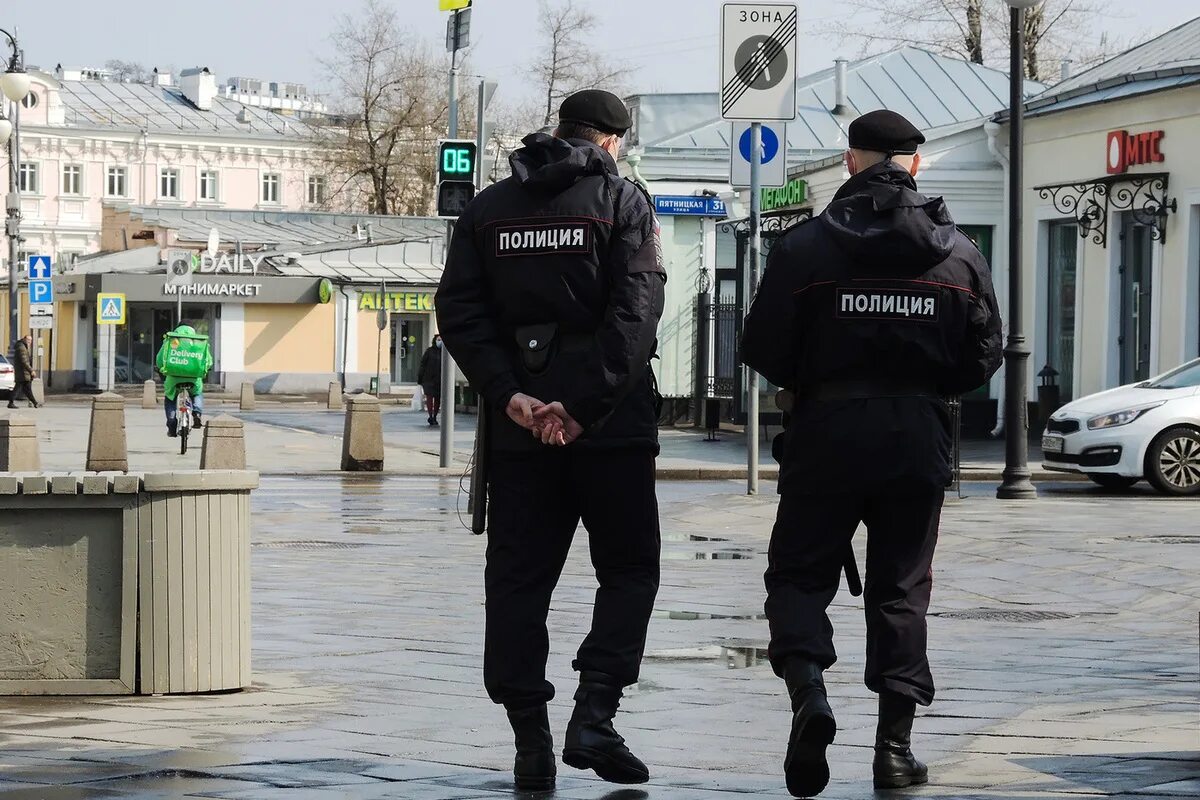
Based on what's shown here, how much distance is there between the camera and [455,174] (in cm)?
1872

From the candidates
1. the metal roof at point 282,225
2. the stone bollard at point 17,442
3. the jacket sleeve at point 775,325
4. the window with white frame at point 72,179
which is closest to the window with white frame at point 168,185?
the window with white frame at point 72,179

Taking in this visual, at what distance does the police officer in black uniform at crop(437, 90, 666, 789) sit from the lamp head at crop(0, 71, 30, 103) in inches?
1196

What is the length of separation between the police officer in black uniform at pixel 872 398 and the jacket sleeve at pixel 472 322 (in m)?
0.70

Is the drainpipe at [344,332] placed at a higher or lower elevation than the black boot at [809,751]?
higher

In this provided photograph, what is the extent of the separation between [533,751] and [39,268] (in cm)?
3764

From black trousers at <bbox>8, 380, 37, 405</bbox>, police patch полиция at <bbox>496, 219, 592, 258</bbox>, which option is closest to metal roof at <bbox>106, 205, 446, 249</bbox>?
black trousers at <bbox>8, 380, 37, 405</bbox>

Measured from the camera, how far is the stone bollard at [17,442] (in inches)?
760

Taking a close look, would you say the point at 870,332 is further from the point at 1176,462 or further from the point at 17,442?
the point at 17,442

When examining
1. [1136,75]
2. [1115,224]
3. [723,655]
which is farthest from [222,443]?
[1136,75]

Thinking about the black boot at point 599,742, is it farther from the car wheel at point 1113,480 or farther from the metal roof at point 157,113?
the metal roof at point 157,113

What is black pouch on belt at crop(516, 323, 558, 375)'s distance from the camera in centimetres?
534

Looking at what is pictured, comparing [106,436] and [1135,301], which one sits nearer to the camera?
[106,436]

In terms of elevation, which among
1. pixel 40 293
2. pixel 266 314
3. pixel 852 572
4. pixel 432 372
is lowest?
pixel 852 572

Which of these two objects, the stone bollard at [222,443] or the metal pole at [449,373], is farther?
the metal pole at [449,373]
